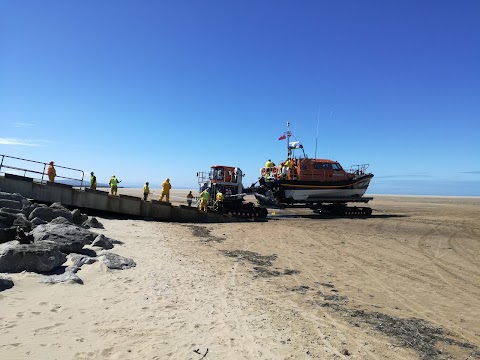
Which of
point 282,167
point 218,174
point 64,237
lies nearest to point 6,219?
point 64,237

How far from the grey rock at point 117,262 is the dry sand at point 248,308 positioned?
21 cm

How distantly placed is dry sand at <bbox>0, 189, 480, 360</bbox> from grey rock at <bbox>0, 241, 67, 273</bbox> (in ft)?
0.73

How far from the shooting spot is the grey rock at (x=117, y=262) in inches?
286

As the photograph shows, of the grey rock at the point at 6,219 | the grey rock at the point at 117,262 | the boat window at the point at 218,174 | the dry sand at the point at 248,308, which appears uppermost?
the boat window at the point at 218,174

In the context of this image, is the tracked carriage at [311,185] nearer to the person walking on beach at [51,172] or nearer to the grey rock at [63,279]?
the person walking on beach at [51,172]

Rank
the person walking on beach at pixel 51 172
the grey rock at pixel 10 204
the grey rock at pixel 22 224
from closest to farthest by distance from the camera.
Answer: the grey rock at pixel 22 224
the grey rock at pixel 10 204
the person walking on beach at pixel 51 172

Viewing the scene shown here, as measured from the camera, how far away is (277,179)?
73.2ft

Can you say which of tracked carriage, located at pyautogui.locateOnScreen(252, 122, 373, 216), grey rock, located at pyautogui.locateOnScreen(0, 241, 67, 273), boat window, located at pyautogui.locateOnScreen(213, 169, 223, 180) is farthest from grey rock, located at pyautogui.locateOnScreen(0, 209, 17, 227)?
tracked carriage, located at pyautogui.locateOnScreen(252, 122, 373, 216)

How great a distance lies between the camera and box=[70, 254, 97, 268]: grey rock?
23.1ft

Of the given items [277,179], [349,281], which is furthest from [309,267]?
[277,179]

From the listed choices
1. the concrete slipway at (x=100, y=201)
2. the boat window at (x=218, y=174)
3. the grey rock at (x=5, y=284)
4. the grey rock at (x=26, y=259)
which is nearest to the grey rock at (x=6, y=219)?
the grey rock at (x=26, y=259)

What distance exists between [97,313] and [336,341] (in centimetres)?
350

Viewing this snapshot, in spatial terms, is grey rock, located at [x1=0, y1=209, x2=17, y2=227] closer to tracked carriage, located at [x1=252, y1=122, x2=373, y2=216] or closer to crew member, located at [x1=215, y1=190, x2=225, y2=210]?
crew member, located at [x1=215, y1=190, x2=225, y2=210]

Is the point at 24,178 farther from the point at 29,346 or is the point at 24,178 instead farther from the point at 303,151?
the point at 303,151
